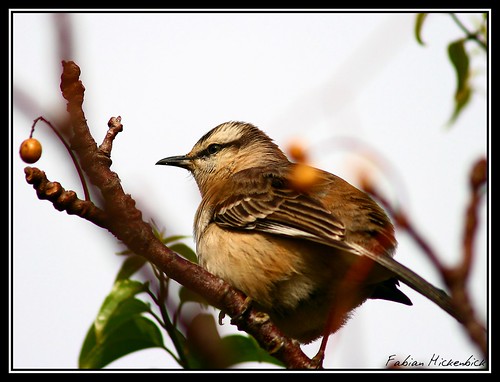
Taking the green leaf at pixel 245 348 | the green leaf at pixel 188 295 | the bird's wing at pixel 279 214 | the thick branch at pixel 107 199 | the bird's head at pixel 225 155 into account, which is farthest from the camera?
the bird's head at pixel 225 155

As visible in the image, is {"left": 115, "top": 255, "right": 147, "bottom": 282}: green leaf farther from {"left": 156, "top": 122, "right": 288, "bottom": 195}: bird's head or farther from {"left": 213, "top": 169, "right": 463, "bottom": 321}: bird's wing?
{"left": 156, "top": 122, "right": 288, "bottom": 195}: bird's head

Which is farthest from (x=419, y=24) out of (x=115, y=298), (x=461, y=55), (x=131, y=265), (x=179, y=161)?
(x=179, y=161)

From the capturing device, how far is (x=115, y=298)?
379 cm

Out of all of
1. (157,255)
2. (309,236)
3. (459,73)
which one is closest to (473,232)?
(157,255)

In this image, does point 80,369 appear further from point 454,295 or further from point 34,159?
point 454,295

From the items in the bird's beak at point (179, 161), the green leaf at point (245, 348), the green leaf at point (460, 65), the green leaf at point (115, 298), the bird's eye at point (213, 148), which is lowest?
the green leaf at point (245, 348)

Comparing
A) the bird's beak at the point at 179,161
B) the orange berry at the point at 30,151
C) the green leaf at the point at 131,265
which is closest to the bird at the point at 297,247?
the bird's beak at the point at 179,161

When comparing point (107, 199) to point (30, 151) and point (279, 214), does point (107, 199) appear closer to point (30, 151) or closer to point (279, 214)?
point (30, 151)

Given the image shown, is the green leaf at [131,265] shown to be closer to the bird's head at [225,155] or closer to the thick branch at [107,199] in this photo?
the thick branch at [107,199]

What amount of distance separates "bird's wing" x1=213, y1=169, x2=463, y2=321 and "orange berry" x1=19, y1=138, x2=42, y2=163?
2565 millimetres

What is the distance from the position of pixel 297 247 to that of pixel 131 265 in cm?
232

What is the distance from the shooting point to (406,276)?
3.92 metres

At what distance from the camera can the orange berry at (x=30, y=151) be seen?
8.16ft

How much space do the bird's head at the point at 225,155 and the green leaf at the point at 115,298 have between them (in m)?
3.87
